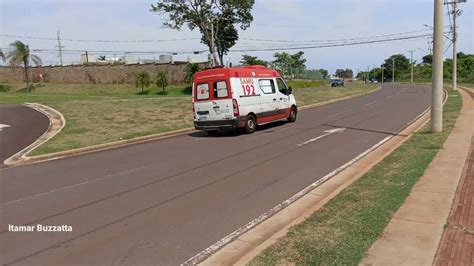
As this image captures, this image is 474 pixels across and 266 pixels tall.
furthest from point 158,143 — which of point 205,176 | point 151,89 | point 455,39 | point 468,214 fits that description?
point 455,39

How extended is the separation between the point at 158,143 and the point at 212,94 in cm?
280

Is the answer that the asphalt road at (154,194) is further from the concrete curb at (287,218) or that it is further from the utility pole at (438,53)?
the utility pole at (438,53)

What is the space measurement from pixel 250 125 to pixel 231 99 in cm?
134

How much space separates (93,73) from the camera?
54.0 m

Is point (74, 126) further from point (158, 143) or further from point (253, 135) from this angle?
point (253, 135)

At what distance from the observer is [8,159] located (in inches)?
427

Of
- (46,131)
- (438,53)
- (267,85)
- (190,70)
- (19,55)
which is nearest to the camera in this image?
(438,53)

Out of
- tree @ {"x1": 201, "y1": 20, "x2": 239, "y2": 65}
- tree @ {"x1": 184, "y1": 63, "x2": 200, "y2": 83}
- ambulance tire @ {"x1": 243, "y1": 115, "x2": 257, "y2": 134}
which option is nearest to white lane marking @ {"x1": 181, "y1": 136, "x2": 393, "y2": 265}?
ambulance tire @ {"x1": 243, "y1": 115, "x2": 257, "y2": 134}

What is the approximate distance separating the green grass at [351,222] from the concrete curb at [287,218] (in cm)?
14

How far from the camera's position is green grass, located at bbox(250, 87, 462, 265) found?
13.5 feet

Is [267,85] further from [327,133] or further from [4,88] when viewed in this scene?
[4,88]

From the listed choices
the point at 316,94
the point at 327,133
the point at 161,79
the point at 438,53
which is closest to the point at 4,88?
the point at 161,79

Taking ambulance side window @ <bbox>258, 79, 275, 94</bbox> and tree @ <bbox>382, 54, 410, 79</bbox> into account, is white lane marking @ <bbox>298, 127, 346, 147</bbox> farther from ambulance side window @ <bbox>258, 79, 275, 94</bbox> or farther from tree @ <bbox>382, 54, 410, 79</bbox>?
tree @ <bbox>382, 54, 410, 79</bbox>

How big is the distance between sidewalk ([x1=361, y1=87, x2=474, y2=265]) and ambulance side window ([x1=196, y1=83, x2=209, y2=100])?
8600mm
